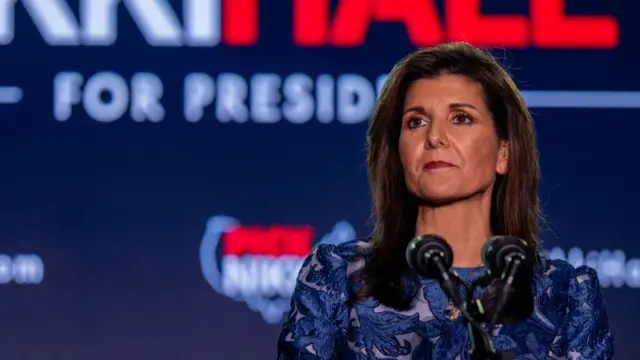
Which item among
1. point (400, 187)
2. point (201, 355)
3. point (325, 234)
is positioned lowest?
point (201, 355)

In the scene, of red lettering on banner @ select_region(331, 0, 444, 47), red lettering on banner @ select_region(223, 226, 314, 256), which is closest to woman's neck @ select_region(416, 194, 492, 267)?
red lettering on banner @ select_region(223, 226, 314, 256)

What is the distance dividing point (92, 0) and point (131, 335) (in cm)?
112

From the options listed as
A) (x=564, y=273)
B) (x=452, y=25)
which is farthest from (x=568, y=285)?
(x=452, y=25)

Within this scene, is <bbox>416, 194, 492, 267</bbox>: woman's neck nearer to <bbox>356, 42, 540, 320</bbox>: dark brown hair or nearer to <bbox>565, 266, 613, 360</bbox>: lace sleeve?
<bbox>356, 42, 540, 320</bbox>: dark brown hair

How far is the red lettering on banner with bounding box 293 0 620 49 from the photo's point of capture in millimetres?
3977

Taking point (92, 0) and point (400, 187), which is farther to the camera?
point (92, 0)

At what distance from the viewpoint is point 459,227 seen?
2262 mm

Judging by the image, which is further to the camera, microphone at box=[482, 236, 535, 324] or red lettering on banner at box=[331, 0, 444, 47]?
red lettering on banner at box=[331, 0, 444, 47]

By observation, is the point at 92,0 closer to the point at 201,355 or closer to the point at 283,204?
the point at 283,204

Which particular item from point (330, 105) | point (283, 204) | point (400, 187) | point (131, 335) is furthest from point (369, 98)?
point (400, 187)

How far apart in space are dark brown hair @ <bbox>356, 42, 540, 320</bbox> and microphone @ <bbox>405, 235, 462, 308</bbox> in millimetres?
480

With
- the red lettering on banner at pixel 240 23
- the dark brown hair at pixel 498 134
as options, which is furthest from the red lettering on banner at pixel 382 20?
the dark brown hair at pixel 498 134

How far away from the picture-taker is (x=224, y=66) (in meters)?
A: 3.95

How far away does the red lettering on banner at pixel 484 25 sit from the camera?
13.1 feet
